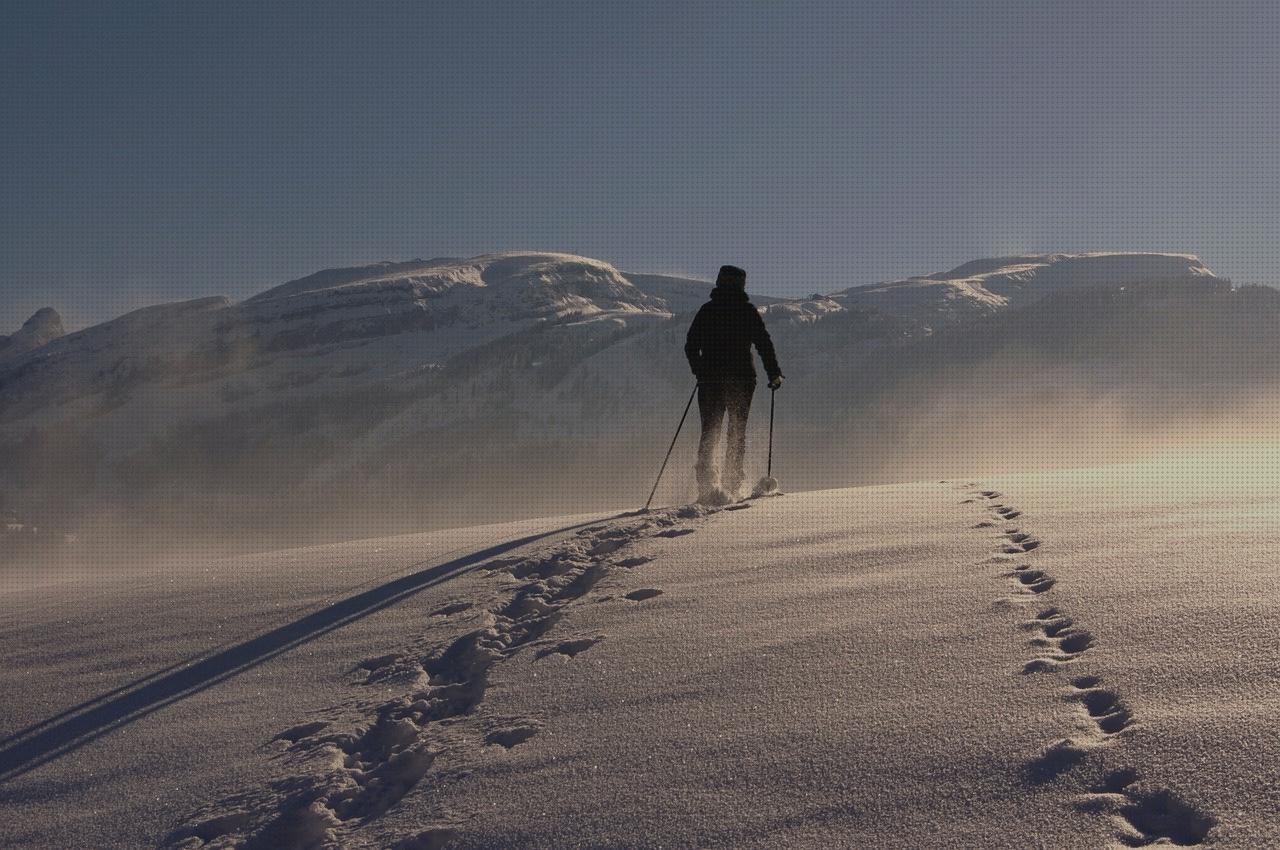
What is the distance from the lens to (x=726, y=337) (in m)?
8.27

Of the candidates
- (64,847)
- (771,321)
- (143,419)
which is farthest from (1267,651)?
(143,419)

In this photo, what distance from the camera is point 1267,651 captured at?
100.0 inches

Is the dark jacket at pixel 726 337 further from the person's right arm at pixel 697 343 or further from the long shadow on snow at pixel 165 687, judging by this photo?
the long shadow on snow at pixel 165 687

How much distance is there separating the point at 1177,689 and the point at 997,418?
30312mm

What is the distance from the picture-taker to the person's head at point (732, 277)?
8.30m

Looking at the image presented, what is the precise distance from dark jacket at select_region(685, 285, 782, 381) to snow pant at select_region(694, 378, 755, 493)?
9cm

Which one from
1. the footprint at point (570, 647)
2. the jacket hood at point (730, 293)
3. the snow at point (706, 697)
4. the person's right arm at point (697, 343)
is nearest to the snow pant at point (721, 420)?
the person's right arm at point (697, 343)

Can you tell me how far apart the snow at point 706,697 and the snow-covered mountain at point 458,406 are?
2292 centimetres

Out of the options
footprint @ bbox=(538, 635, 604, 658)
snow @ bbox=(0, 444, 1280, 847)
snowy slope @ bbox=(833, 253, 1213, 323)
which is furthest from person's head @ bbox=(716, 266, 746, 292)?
snowy slope @ bbox=(833, 253, 1213, 323)

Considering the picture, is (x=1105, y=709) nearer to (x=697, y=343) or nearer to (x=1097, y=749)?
(x=1097, y=749)

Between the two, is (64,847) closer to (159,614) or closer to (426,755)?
(426,755)

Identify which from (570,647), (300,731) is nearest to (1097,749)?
(570,647)

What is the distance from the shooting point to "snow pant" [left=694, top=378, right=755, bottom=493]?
828 centimetres

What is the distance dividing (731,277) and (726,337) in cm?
52
